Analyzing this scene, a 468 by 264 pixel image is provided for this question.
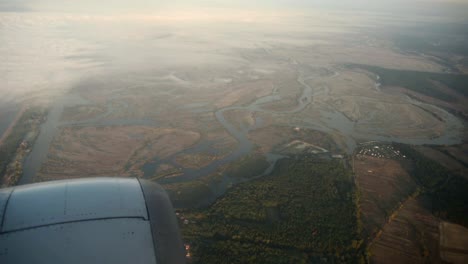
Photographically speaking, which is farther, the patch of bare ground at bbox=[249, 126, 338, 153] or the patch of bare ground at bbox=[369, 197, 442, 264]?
the patch of bare ground at bbox=[249, 126, 338, 153]

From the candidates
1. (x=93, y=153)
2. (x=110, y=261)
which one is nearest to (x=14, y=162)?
(x=93, y=153)

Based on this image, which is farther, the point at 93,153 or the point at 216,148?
the point at 216,148

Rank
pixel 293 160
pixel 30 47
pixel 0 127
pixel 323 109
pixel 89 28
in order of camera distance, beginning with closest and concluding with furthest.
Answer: pixel 293 160, pixel 0 127, pixel 323 109, pixel 30 47, pixel 89 28

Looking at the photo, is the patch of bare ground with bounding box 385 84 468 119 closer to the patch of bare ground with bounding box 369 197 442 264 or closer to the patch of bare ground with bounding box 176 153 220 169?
the patch of bare ground with bounding box 369 197 442 264

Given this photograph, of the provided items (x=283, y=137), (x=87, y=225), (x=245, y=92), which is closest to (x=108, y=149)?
(x=283, y=137)

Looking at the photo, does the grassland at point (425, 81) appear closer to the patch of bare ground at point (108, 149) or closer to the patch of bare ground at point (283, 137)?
the patch of bare ground at point (283, 137)

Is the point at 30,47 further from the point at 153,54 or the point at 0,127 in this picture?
the point at 0,127

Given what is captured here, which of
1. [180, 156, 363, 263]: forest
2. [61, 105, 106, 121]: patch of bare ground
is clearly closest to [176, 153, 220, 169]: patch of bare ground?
[180, 156, 363, 263]: forest

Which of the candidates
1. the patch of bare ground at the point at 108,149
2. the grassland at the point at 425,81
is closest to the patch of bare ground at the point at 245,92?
the patch of bare ground at the point at 108,149
